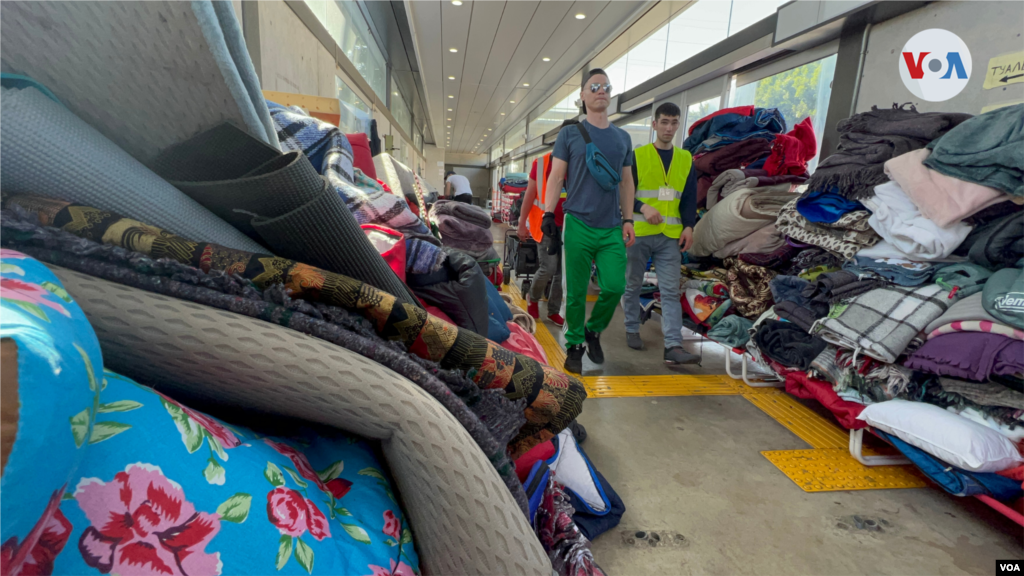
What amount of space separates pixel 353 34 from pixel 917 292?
19.3 ft

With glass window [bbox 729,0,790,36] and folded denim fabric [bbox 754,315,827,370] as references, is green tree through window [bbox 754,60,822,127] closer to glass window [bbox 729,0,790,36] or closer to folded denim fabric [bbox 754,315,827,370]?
glass window [bbox 729,0,790,36]

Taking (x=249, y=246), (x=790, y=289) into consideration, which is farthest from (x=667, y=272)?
(x=249, y=246)

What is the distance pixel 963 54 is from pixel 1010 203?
1.36m

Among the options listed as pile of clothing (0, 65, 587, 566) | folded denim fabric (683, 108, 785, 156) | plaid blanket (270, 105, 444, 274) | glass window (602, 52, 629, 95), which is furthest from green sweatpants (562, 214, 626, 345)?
glass window (602, 52, 629, 95)

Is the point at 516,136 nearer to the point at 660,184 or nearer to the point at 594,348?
the point at 660,184

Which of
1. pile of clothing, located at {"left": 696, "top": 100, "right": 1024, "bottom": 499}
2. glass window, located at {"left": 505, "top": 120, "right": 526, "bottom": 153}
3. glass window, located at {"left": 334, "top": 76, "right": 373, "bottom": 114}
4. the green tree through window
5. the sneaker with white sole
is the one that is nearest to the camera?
pile of clothing, located at {"left": 696, "top": 100, "right": 1024, "bottom": 499}

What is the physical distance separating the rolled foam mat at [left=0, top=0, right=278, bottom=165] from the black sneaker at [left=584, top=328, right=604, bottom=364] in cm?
243

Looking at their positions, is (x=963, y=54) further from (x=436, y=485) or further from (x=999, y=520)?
(x=436, y=485)

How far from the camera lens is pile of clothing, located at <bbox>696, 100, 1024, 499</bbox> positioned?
4.55ft

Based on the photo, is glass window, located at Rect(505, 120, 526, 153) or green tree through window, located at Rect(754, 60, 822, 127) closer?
green tree through window, located at Rect(754, 60, 822, 127)

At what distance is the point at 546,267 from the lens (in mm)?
3758

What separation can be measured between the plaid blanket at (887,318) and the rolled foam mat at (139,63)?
2.00 m

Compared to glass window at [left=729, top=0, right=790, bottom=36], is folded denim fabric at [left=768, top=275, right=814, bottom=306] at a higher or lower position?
lower

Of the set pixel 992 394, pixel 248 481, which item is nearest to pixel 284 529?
pixel 248 481
